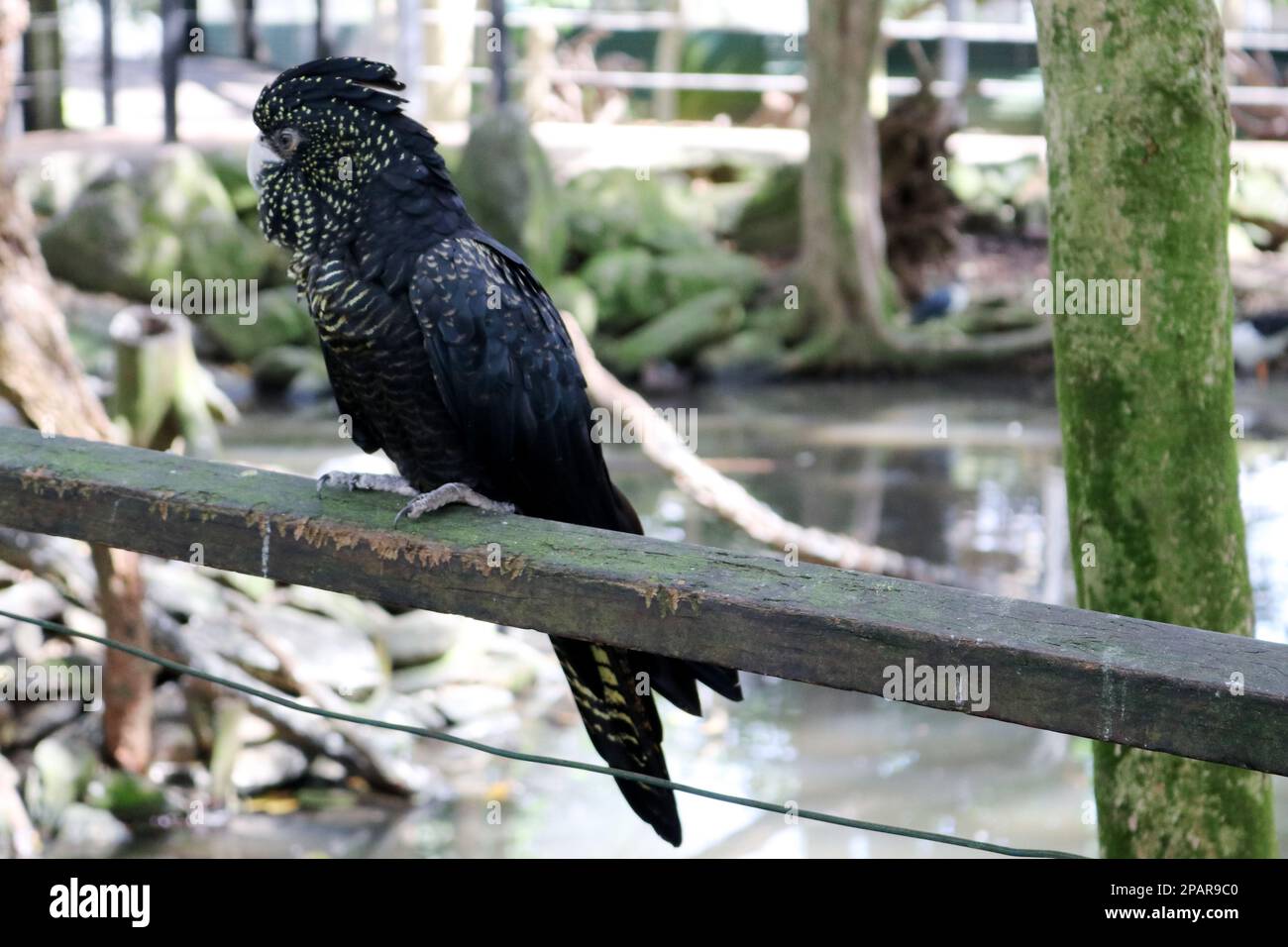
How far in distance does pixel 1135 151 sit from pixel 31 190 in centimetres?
1112

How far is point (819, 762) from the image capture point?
17.1 feet

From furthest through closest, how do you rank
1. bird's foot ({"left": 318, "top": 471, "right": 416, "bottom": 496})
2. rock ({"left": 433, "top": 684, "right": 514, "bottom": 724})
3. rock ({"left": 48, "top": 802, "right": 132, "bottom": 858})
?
rock ({"left": 433, "top": 684, "right": 514, "bottom": 724})
rock ({"left": 48, "top": 802, "right": 132, "bottom": 858})
bird's foot ({"left": 318, "top": 471, "right": 416, "bottom": 496})

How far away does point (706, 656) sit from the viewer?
1882mm

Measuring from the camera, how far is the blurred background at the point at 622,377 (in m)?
4.80

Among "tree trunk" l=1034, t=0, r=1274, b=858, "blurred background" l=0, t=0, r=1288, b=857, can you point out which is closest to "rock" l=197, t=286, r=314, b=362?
"blurred background" l=0, t=0, r=1288, b=857

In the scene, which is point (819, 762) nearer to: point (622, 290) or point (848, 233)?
point (848, 233)

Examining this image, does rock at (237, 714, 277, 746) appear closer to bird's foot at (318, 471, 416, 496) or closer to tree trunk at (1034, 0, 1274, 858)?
bird's foot at (318, 471, 416, 496)

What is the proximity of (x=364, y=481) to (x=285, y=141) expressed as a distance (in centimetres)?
71

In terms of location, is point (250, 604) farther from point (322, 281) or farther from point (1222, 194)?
point (1222, 194)

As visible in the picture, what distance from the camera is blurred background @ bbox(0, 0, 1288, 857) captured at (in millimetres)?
4797

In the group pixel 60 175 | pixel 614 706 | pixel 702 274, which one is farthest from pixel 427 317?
pixel 60 175

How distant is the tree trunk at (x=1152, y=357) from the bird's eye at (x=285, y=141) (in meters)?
1.43

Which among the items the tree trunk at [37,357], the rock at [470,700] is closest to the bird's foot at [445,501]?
the tree trunk at [37,357]
